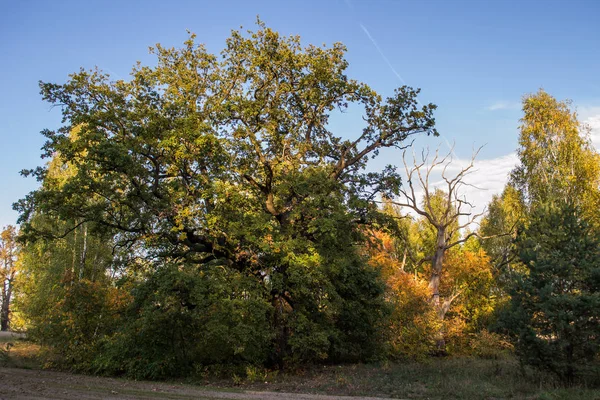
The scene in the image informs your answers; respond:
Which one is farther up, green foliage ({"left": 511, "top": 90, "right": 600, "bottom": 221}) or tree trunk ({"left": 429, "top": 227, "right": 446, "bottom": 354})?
green foliage ({"left": 511, "top": 90, "right": 600, "bottom": 221})

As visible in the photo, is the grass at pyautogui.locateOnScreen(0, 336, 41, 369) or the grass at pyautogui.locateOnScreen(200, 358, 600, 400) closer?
the grass at pyautogui.locateOnScreen(200, 358, 600, 400)

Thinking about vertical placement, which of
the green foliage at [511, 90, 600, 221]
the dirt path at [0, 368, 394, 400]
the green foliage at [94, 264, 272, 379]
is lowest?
the dirt path at [0, 368, 394, 400]

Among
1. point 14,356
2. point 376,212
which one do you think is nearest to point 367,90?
point 376,212

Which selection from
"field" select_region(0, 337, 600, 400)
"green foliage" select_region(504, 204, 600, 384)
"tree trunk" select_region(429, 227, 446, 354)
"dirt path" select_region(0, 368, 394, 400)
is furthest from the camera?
"tree trunk" select_region(429, 227, 446, 354)

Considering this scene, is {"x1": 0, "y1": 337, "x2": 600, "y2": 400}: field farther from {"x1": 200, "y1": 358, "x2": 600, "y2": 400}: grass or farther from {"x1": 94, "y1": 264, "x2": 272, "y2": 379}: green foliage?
{"x1": 94, "y1": 264, "x2": 272, "y2": 379}: green foliage

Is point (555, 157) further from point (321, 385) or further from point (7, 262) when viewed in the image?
point (7, 262)

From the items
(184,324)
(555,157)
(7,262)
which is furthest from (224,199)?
(7,262)

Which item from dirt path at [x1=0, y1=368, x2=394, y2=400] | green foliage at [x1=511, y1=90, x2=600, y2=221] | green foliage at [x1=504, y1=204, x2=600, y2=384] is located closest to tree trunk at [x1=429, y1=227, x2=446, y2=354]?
green foliage at [x1=511, y1=90, x2=600, y2=221]

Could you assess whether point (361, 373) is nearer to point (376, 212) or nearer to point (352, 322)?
point (352, 322)

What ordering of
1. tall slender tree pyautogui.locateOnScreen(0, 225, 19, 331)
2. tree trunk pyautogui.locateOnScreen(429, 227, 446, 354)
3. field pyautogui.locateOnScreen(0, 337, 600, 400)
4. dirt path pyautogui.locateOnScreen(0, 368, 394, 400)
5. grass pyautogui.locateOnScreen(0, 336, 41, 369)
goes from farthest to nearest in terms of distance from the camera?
tall slender tree pyautogui.locateOnScreen(0, 225, 19, 331), tree trunk pyautogui.locateOnScreen(429, 227, 446, 354), grass pyautogui.locateOnScreen(0, 336, 41, 369), field pyautogui.locateOnScreen(0, 337, 600, 400), dirt path pyautogui.locateOnScreen(0, 368, 394, 400)

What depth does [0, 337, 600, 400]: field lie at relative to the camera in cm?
1130

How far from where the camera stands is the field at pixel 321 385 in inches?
445

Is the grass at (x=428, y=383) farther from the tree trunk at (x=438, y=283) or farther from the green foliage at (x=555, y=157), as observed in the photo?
the green foliage at (x=555, y=157)

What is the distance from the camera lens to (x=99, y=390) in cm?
1195
